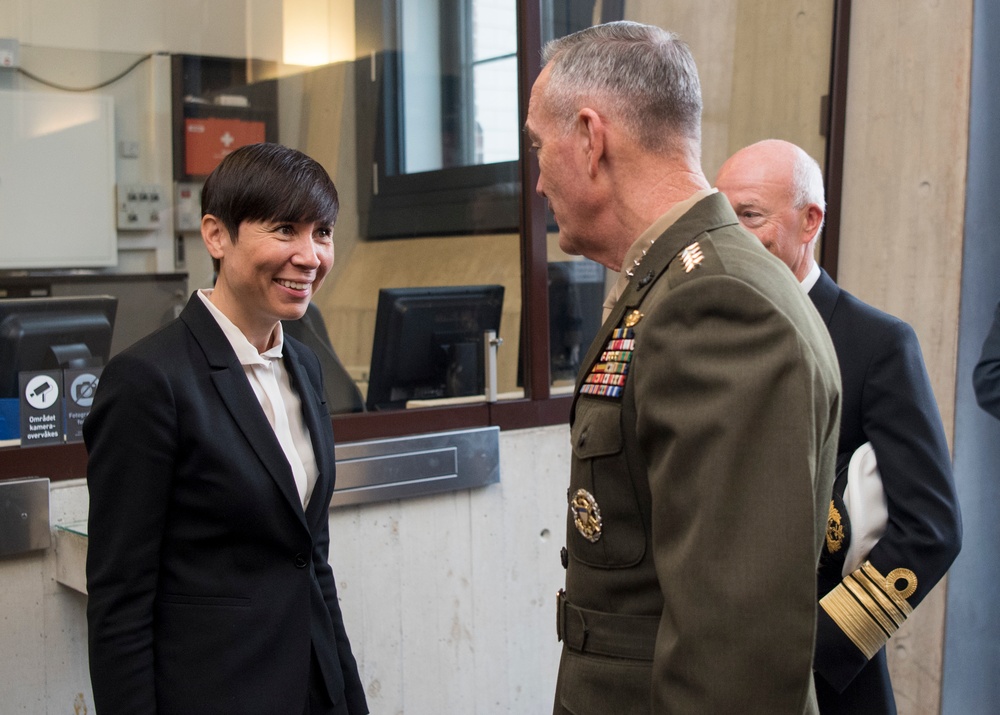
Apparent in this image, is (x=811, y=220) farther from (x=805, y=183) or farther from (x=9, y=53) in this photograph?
(x=9, y=53)

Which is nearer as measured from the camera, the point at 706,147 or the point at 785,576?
the point at 785,576

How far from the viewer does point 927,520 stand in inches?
74.7

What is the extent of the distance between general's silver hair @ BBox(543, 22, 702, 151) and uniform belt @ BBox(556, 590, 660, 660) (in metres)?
0.57

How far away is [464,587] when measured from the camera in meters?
3.27

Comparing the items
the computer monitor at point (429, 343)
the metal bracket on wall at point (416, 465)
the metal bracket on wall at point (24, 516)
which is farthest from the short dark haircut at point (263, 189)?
the computer monitor at point (429, 343)

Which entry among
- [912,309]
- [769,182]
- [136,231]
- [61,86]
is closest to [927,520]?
[769,182]

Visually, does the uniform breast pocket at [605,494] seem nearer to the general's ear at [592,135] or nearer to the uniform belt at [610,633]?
the uniform belt at [610,633]

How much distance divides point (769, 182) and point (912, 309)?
1777mm

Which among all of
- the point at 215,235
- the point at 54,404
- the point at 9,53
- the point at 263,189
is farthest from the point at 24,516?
the point at 9,53

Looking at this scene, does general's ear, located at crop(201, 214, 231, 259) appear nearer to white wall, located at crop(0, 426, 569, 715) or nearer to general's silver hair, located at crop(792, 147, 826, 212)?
general's silver hair, located at crop(792, 147, 826, 212)

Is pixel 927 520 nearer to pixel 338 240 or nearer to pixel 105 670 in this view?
pixel 105 670

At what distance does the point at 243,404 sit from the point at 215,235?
0.32m

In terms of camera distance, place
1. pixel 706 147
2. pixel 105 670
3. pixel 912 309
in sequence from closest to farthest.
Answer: pixel 105 670, pixel 912 309, pixel 706 147

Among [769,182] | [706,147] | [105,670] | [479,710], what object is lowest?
[479,710]
